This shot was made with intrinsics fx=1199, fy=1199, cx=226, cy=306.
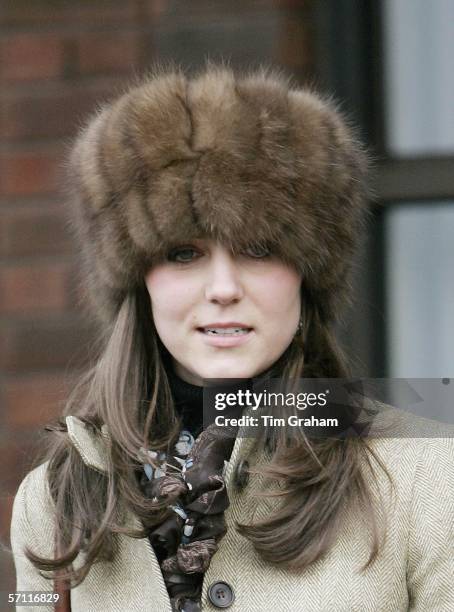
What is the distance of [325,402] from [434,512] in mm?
276

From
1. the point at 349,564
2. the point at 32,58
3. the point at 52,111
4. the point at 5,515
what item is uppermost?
the point at 32,58

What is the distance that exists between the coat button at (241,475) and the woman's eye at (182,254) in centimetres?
37

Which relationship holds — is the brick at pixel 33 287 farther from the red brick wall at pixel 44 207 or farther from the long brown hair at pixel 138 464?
the long brown hair at pixel 138 464

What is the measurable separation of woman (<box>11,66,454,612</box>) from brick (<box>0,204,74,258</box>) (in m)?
0.99

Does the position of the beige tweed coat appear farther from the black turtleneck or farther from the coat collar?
the black turtleneck

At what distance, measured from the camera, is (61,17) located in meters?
3.30

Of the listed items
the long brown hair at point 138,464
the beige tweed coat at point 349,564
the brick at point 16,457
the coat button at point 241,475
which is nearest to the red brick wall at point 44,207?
the brick at point 16,457

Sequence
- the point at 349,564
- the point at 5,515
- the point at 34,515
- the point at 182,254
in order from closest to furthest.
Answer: the point at 349,564 → the point at 182,254 → the point at 34,515 → the point at 5,515

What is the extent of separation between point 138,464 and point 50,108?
142cm

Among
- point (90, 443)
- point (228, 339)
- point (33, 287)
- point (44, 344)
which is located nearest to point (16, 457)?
point (44, 344)

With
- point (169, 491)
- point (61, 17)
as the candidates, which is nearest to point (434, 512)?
point (169, 491)

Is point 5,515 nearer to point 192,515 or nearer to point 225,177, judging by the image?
point 192,515

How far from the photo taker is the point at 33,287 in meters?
3.27

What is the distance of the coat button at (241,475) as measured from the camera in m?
2.12
